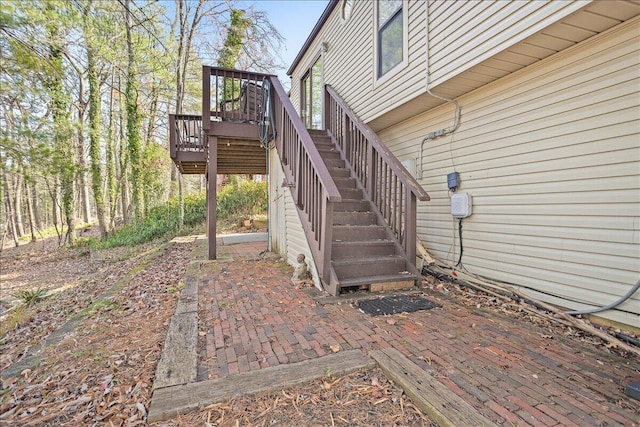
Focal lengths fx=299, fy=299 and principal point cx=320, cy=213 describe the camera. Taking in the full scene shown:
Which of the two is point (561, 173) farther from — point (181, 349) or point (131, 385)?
point (131, 385)

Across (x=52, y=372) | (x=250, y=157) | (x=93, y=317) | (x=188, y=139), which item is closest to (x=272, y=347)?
(x=52, y=372)

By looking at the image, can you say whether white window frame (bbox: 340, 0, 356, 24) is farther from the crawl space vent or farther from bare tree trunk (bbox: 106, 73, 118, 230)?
bare tree trunk (bbox: 106, 73, 118, 230)

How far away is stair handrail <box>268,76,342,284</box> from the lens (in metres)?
3.25

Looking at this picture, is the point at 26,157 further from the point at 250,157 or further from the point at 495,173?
the point at 495,173

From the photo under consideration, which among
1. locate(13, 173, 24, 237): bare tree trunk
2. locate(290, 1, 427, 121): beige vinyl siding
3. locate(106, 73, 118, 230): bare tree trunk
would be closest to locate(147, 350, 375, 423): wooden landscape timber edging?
locate(290, 1, 427, 121): beige vinyl siding

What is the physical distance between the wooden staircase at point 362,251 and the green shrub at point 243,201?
751cm

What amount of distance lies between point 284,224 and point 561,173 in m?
3.81

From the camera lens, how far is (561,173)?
9.53 feet

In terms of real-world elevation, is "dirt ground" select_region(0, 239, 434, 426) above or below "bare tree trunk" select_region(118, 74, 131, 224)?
below

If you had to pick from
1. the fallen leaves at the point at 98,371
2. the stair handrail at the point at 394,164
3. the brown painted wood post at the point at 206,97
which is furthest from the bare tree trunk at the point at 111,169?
the stair handrail at the point at 394,164

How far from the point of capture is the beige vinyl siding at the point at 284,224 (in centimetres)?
421

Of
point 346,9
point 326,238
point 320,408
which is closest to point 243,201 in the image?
point 346,9

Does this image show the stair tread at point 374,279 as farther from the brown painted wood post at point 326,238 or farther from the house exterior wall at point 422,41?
the house exterior wall at point 422,41

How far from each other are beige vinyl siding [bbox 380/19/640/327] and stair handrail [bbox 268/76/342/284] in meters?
1.93
